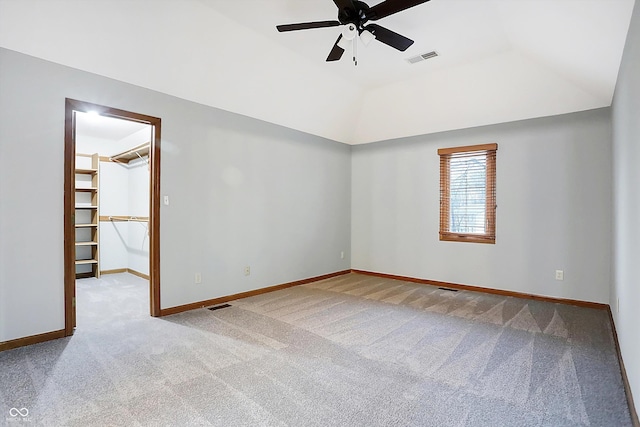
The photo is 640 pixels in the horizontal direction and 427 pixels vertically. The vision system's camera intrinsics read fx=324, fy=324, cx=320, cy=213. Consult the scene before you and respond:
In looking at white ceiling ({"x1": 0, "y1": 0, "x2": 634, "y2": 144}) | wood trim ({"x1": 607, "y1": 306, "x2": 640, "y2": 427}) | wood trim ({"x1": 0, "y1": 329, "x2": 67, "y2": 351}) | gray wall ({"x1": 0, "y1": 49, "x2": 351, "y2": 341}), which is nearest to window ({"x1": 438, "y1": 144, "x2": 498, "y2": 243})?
white ceiling ({"x1": 0, "y1": 0, "x2": 634, "y2": 144})

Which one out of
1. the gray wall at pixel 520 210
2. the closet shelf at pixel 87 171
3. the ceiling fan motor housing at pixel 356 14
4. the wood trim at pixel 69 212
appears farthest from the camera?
the closet shelf at pixel 87 171

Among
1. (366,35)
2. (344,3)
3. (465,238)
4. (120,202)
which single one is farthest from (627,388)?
(120,202)

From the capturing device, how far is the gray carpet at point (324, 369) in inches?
73.0

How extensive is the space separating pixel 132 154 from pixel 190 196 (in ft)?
9.41

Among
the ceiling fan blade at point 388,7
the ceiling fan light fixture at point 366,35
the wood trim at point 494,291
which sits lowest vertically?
the wood trim at point 494,291

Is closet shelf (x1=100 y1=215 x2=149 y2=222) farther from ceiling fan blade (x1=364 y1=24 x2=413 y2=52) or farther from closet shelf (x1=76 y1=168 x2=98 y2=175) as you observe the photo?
ceiling fan blade (x1=364 y1=24 x2=413 y2=52)

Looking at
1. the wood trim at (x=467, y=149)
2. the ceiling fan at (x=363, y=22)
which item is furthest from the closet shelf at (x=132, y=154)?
the wood trim at (x=467, y=149)

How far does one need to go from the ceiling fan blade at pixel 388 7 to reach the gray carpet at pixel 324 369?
2.58 m

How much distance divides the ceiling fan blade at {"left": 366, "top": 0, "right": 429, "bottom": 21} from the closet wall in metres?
4.77

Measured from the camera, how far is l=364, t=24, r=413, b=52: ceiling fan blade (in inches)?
101

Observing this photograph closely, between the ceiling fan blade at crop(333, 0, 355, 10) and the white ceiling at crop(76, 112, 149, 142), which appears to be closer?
the ceiling fan blade at crop(333, 0, 355, 10)

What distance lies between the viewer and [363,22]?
2498 mm

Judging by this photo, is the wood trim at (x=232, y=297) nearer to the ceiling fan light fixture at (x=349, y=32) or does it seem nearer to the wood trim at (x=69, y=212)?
the wood trim at (x=69, y=212)

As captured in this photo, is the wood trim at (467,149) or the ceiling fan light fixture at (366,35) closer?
the ceiling fan light fixture at (366,35)
